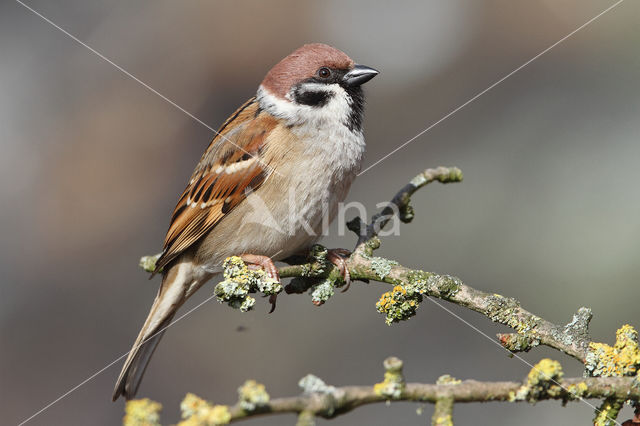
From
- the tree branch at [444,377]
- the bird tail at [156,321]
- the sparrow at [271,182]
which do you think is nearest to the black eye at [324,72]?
the sparrow at [271,182]

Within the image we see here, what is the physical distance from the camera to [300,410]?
1260 millimetres

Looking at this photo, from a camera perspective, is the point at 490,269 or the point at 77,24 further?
the point at 77,24

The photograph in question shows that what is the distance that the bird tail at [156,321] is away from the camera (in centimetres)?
322

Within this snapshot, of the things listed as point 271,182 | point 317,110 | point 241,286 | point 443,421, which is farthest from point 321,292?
point 443,421

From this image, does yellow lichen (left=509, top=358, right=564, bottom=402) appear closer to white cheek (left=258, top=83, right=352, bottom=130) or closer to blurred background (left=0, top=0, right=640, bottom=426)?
white cheek (left=258, top=83, right=352, bottom=130)

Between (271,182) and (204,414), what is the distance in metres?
2.06

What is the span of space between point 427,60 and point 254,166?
3.00m

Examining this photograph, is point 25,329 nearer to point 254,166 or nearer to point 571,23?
point 254,166

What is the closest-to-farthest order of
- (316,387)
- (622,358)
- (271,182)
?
(316,387), (622,358), (271,182)

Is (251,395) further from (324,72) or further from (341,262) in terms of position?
(324,72)

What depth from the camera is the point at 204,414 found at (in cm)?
116

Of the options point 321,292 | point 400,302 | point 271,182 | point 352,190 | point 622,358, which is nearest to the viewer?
point 622,358

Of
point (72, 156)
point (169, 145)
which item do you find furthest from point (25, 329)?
point (169, 145)

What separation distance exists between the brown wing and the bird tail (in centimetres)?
15
